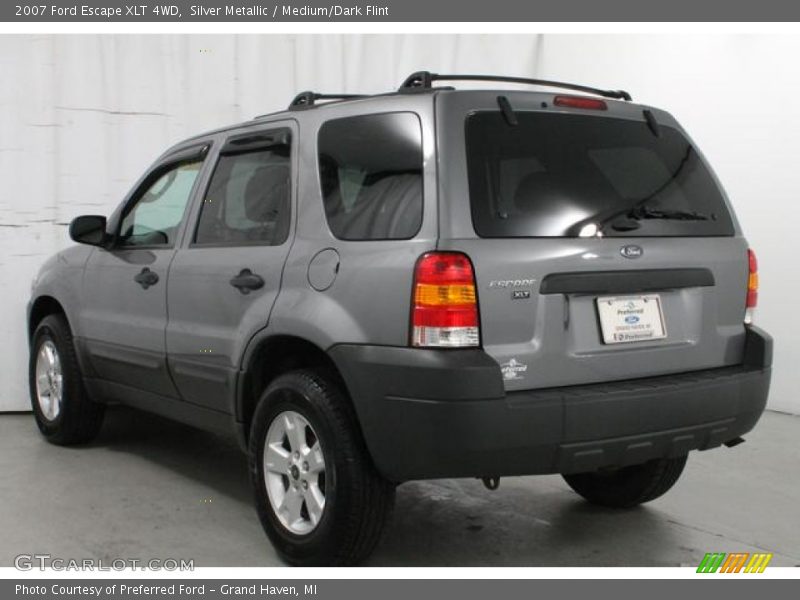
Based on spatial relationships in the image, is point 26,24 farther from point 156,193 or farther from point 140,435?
point 140,435

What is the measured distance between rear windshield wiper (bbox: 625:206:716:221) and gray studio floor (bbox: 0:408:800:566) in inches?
55.1

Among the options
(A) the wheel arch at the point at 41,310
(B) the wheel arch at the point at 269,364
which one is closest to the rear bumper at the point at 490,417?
(B) the wheel arch at the point at 269,364

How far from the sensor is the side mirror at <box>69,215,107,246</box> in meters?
4.77

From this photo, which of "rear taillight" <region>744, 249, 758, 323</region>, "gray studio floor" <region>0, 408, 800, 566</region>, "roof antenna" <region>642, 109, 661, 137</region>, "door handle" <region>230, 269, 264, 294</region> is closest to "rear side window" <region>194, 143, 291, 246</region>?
"door handle" <region>230, 269, 264, 294</region>

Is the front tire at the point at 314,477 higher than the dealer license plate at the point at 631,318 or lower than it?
lower

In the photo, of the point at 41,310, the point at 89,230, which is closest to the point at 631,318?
the point at 89,230

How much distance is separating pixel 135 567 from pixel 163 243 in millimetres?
1650

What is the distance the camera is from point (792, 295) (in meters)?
6.33

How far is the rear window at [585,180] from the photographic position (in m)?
3.06

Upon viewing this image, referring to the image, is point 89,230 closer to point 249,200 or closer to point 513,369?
point 249,200

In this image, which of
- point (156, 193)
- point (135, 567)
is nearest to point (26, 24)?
point (156, 193)

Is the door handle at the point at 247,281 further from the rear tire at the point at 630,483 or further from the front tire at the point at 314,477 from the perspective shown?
the rear tire at the point at 630,483

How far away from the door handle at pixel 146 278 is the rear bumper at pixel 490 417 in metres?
1.59

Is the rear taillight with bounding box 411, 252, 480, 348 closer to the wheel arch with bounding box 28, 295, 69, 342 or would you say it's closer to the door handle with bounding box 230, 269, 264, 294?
the door handle with bounding box 230, 269, 264, 294
